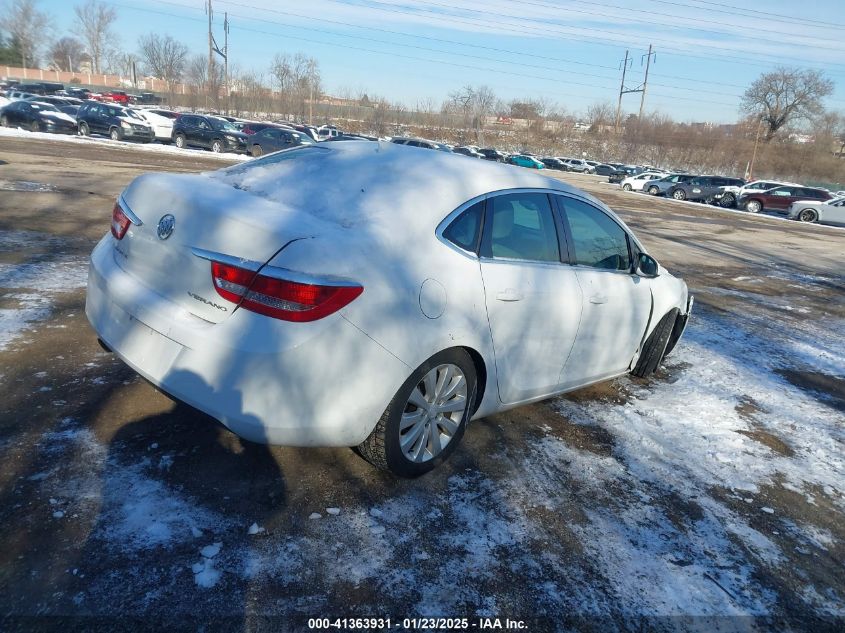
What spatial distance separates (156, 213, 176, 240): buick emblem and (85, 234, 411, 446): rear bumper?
13.7 inches

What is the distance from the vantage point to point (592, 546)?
2.86 metres

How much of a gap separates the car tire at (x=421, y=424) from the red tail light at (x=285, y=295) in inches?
22.5

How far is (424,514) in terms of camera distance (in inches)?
116

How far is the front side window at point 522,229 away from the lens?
3410 millimetres

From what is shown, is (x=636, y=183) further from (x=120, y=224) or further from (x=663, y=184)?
(x=120, y=224)

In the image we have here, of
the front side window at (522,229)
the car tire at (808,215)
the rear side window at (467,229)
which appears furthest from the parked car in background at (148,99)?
the rear side window at (467,229)

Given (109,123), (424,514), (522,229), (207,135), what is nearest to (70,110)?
(109,123)

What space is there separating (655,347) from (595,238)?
1.39 metres

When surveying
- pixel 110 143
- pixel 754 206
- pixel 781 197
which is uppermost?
pixel 110 143

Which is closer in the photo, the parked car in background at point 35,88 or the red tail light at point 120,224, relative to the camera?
the red tail light at point 120,224

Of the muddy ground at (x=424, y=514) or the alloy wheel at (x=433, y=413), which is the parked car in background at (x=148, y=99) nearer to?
the muddy ground at (x=424, y=514)

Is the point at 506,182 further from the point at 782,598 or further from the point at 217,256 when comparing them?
the point at 782,598

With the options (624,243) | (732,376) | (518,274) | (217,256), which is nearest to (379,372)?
(217,256)

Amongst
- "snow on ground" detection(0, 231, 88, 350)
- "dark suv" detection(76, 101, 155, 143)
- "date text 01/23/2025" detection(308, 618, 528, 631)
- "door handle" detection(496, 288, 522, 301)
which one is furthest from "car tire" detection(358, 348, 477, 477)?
"dark suv" detection(76, 101, 155, 143)
